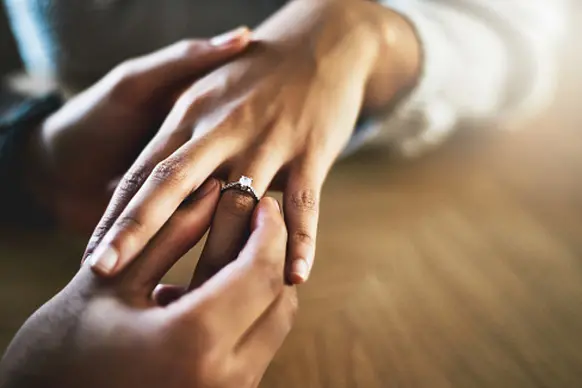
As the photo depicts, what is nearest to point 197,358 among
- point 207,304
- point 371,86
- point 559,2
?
point 207,304

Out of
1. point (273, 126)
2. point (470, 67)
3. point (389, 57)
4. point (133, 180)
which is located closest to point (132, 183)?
point (133, 180)

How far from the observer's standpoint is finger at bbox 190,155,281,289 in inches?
15.9

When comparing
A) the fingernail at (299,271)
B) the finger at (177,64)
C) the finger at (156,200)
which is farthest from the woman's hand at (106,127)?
the fingernail at (299,271)

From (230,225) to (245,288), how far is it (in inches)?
2.5

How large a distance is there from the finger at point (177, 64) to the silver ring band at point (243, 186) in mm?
128

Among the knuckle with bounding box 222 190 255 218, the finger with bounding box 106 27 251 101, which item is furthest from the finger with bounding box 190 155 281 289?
the finger with bounding box 106 27 251 101

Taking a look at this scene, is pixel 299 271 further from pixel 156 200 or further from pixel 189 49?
pixel 189 49

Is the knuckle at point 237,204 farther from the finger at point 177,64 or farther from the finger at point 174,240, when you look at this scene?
the finger at point 177,64

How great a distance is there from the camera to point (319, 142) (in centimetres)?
49

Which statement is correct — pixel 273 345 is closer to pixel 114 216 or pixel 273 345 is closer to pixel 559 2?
pixel 114 216

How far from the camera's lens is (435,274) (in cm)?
52

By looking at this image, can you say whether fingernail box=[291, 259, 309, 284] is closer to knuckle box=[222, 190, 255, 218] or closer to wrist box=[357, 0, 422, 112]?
knuckle box=[222, 190, 255, 218]

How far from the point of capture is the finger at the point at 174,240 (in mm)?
376

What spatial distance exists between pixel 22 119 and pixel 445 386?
440 millimetres
